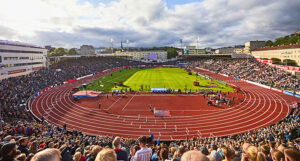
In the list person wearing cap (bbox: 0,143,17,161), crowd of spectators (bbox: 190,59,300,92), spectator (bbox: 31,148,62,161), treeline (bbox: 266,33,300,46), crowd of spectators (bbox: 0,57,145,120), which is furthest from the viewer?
treeline (bbox: 266,33,300,46)

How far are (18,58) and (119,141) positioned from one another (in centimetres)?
6466

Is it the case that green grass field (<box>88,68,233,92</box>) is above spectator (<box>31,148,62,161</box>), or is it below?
below

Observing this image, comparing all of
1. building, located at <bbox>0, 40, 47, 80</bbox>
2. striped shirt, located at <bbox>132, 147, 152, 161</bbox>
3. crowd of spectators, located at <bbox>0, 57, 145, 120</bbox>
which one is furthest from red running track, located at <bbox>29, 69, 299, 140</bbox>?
building, located at <bbox>0, 40, 47, 80</bbox>

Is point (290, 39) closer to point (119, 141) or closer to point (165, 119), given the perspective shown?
point (165, 119)

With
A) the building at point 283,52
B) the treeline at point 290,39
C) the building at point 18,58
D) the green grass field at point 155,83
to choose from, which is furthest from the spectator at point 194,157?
the treeline at point 290,39

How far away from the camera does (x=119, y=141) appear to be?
510 centimetres

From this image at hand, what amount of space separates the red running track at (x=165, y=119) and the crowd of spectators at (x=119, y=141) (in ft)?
6.70

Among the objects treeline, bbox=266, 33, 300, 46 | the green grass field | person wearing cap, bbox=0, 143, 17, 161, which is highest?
treeline, bbox=266, 33, 300, 46

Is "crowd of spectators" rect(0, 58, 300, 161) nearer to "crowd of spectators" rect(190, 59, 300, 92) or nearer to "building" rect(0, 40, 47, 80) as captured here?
"crowd of spectators" rect(190, 59, 300, 92)

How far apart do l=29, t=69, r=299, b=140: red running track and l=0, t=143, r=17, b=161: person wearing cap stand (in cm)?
1686

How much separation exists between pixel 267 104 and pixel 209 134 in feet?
60.9

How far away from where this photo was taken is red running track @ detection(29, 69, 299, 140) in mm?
21516

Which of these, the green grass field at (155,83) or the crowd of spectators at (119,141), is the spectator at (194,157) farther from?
the green grass field at (155,83)

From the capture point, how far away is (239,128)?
2198 cm
